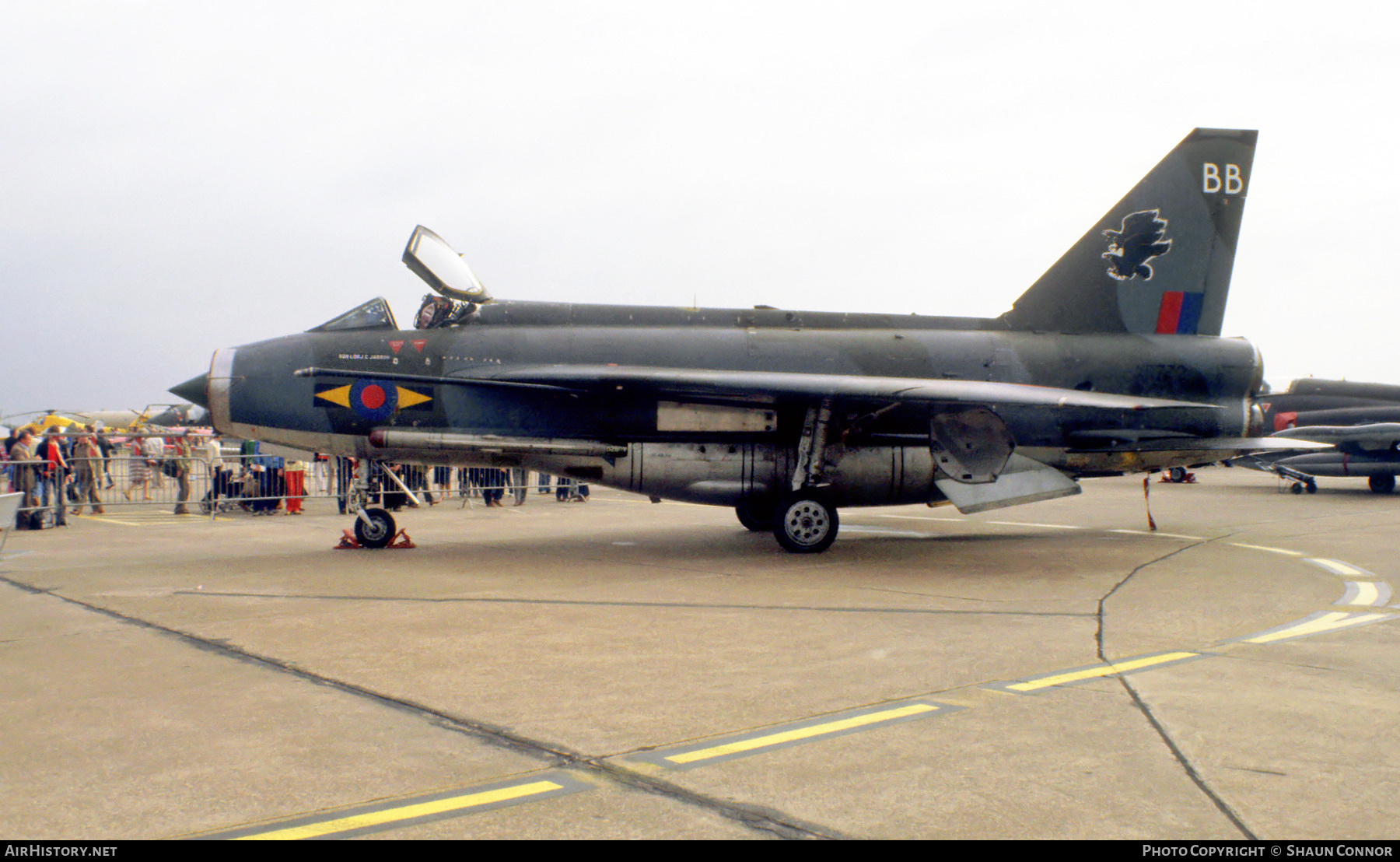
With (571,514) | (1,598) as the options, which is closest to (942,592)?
(1,598)

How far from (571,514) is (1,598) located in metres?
9.63

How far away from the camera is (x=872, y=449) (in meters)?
10.7

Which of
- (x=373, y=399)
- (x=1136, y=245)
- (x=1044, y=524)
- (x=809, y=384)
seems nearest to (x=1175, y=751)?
(x=809, y=384)

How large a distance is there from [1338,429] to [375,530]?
19603 millimetres

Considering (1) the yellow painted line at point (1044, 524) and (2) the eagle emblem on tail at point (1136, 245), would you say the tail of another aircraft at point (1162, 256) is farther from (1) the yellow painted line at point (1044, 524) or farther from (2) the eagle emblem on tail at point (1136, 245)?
(1) the yellow painted line at point (1044, 524)

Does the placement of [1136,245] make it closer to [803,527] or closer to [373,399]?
[803,527]

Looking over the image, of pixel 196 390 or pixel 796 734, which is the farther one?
pixel 196 390

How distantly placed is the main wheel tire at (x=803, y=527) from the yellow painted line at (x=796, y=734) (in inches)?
236

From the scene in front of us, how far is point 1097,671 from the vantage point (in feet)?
16.0

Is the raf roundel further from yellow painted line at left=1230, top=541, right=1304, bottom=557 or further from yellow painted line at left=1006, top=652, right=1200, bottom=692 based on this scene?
yellow painted line at left=1230, top=541, right=1304, bottom=557

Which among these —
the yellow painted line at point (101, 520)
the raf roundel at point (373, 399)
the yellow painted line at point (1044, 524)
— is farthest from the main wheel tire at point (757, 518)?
the yellow painted line at point (101, 520)

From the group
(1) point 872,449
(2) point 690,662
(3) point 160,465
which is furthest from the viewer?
(3) point 160,465

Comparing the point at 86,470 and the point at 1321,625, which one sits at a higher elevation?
the point at 86,470
